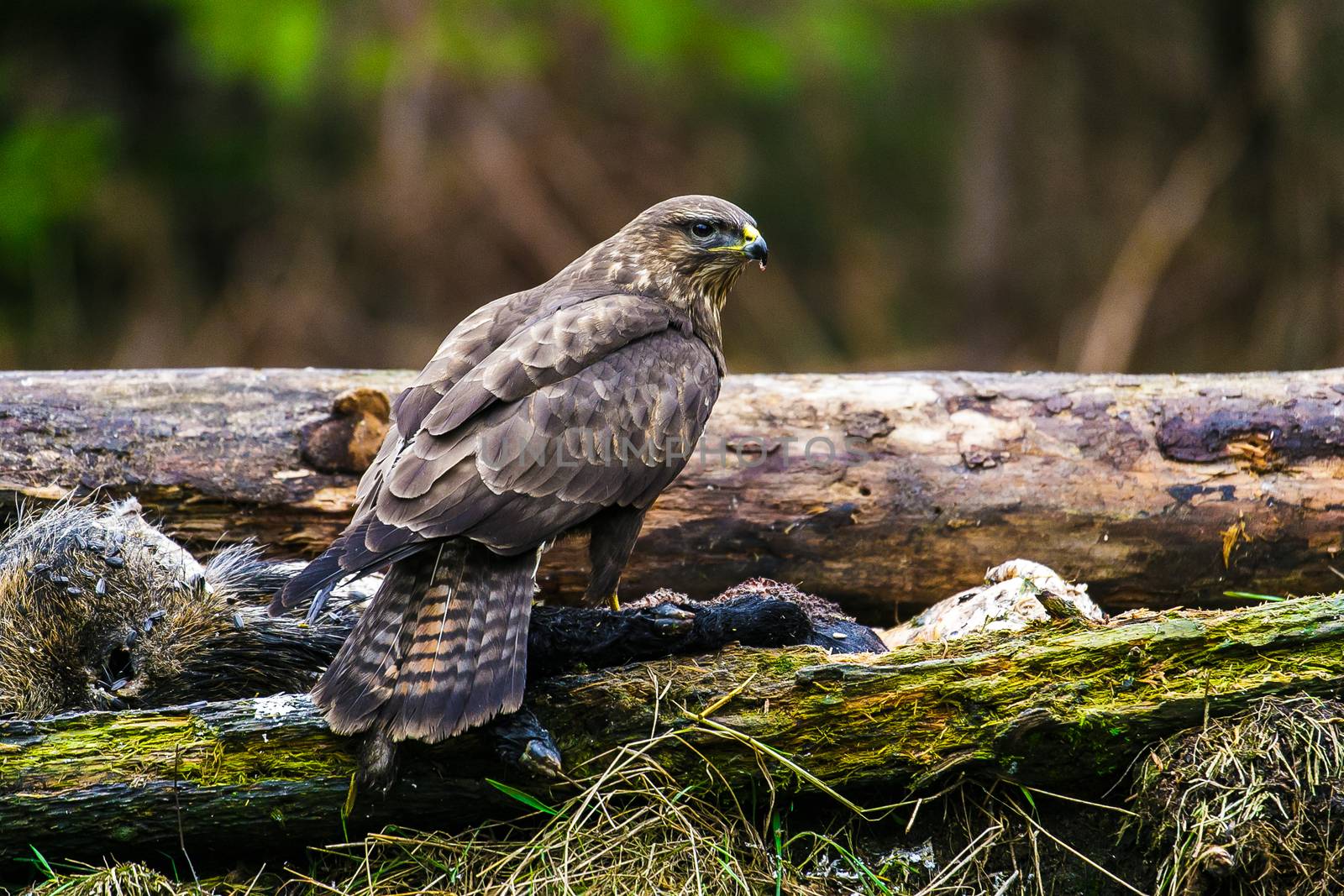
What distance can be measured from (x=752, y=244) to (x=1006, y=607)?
1.28 m

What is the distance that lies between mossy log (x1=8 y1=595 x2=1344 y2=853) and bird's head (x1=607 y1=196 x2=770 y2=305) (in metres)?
1.40

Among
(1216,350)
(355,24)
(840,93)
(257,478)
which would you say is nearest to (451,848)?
(257,478)

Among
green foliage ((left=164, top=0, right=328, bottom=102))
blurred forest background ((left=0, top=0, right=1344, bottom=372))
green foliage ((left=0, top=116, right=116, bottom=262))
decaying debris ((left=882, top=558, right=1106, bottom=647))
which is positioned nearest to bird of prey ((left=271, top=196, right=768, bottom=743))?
decaying debris ((left=882, top=558, right=1106, bottom=647))

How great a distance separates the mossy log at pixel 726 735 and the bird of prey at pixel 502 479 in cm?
17

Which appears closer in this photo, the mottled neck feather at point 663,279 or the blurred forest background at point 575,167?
the mottled neck feather at point 663,279

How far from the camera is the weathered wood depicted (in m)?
3.94

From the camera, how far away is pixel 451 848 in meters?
2.65

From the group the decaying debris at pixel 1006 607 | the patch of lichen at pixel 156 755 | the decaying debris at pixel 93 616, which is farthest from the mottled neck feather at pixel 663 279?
the patch of lichen at pixel 156 755

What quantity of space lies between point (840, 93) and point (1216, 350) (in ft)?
12.5

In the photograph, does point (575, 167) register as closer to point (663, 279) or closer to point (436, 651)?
point (663, 279)

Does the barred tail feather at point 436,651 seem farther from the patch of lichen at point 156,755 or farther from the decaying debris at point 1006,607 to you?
the decaying debris at point 1006,607

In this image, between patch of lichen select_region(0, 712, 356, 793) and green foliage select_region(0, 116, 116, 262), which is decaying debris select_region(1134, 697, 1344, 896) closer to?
patch of lichen select_region(0, 712, 356, 793)

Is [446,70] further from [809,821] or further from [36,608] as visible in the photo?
[809,821]

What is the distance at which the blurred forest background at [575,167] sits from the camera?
809cm
